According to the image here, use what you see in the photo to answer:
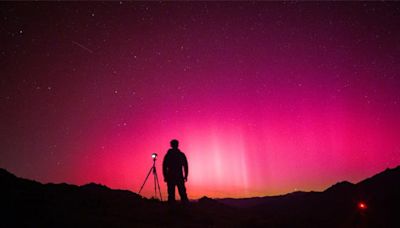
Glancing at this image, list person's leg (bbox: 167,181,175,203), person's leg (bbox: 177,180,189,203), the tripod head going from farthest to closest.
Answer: the tripod head, person's leg (bbox: 177,180,189,203), person's leg (bbox: 167,181,175,203)

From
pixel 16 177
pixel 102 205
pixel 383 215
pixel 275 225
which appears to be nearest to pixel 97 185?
pixel 16 177

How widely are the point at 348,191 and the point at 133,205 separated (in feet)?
101

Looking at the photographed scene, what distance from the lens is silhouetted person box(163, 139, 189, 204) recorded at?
1141 centimetres

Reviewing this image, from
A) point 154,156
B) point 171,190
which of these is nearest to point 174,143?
point 171,190

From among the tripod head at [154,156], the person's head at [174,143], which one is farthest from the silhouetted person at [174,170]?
the tripod head at [154,156]

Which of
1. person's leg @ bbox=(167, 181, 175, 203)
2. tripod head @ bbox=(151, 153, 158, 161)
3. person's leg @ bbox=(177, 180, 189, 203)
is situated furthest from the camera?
tripod head @ bbox=(151, 153, 158, 161)

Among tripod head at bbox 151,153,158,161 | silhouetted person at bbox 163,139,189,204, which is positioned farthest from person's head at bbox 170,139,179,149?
tripod head at bbox 151,153,158,161

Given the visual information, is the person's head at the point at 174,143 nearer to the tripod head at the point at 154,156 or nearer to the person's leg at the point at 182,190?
the person's leg at the point at 182,190

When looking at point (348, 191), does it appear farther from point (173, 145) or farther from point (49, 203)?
point (49, 203)

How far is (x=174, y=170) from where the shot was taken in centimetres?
1142

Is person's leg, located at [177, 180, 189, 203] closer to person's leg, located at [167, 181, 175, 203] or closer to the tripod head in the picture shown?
person's leg, located at [167, 181, 175, 203]

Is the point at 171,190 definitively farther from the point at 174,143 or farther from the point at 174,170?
the point at 174,143

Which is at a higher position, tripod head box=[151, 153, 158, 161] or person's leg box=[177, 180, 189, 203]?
tripod head box=[151, 153, 158, 161]

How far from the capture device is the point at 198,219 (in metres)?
9.66
